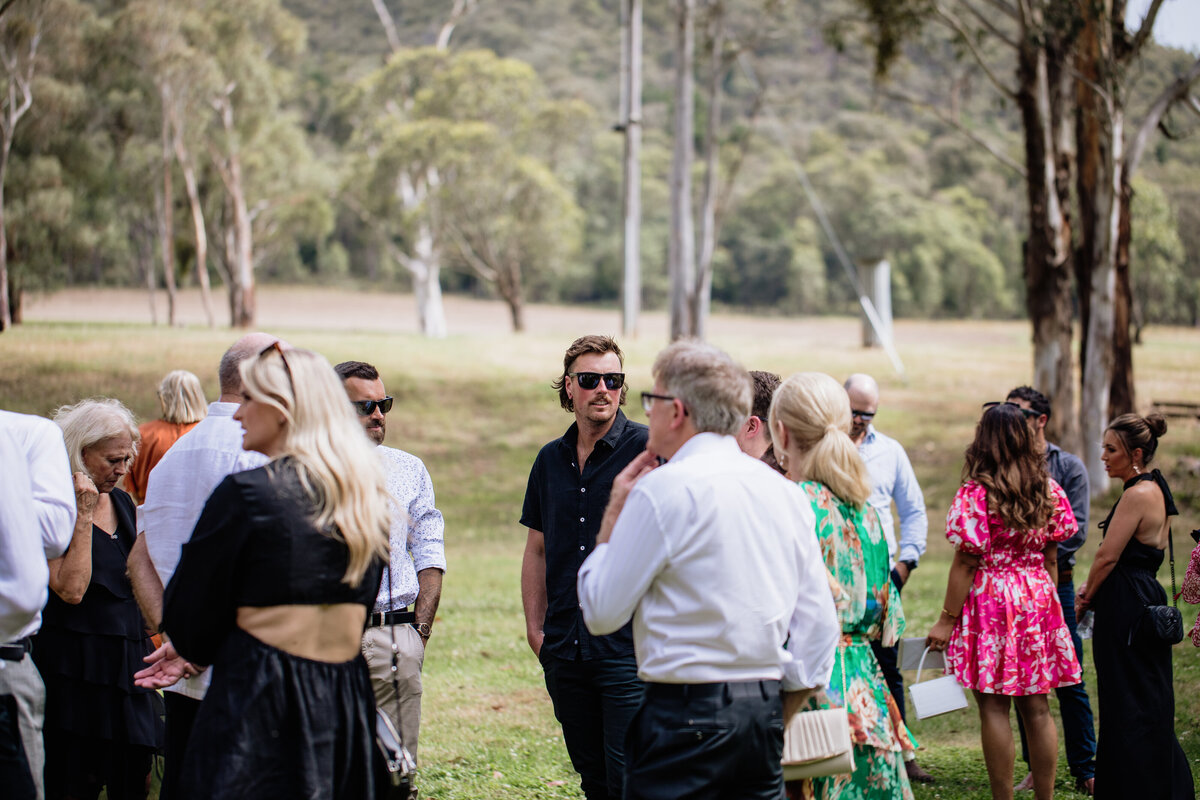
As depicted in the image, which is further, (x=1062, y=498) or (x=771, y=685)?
(x=1062, y=498)

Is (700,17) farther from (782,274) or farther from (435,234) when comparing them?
(782,274)

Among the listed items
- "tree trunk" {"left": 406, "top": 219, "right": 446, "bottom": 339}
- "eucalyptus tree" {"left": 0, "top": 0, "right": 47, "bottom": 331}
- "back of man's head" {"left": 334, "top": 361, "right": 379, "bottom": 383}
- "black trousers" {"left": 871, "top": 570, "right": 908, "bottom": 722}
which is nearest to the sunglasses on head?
"back of man's head" {"left": 334, "top": 361, "right": 379, "bottom": 383}

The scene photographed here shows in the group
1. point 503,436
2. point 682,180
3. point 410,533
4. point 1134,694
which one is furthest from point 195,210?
point 1134,694

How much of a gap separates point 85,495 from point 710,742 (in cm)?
248

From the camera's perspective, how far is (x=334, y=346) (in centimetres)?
2684

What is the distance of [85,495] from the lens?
160 inches

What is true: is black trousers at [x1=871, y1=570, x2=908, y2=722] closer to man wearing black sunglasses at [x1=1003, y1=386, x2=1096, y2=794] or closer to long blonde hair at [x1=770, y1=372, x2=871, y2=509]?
man wearing black sunglasses at [x1=1003, y1=386, x2=1096, y2=794]

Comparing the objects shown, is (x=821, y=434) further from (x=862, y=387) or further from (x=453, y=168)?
(x=453, y=168)

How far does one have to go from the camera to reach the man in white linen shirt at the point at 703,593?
9.43 feet

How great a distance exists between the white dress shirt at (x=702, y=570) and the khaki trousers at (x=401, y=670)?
1416 mm

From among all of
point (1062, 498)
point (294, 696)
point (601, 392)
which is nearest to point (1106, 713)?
point (1062, 498)

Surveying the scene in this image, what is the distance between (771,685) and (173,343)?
20.9 metres

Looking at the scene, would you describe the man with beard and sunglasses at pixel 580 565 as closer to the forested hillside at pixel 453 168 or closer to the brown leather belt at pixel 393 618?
the brown leather belt at pixel 393 618

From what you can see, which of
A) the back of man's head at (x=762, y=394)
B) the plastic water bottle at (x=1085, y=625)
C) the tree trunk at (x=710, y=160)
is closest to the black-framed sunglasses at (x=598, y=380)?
the back of man's head at (x=762, y=394)
